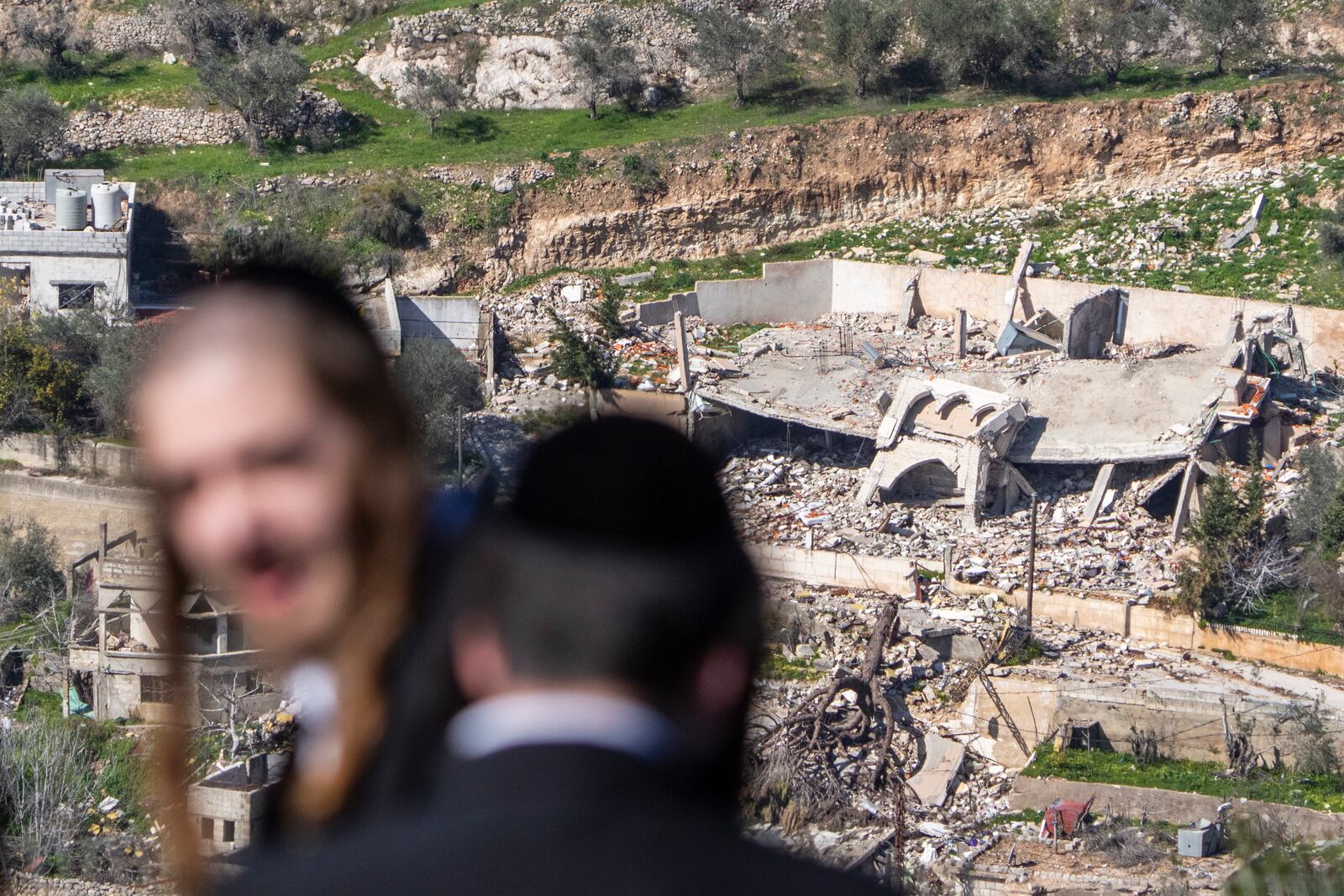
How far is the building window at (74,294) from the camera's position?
1673 centimetres

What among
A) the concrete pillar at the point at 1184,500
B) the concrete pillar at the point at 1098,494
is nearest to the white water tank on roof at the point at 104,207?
the concrete pillar at the point at 1098,494

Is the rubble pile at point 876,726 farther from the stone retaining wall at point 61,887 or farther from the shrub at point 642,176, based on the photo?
the shrub at point 642,176

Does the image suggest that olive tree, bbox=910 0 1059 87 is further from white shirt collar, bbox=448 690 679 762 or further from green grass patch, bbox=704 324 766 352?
white shirt collar, bbox=448 690 679 762

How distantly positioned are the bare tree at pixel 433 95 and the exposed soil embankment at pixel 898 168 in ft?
10.6

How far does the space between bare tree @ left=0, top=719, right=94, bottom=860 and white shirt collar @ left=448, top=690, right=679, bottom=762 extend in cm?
1008

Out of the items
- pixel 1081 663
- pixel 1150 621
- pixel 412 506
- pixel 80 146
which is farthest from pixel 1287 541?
pixel 80 146

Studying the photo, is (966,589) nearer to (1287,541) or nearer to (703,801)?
(1287,541)

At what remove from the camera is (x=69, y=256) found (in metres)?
16.9

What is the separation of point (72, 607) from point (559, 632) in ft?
42.2

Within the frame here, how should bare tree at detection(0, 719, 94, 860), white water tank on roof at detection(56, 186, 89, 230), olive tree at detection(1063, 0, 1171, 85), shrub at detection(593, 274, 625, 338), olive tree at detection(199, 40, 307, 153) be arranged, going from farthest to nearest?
olive tree at detection(1063, 0, 1171, 85) < olive tree at detection(199, 40, 307, 153) < white water tank on roof at detection(56, 186, 89, 230) < shrub at detection(593, 274, 625, 338) < bare tree at detection(0, 719, 94, 860)

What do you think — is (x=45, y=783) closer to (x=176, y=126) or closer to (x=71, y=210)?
(x=71, y=210)

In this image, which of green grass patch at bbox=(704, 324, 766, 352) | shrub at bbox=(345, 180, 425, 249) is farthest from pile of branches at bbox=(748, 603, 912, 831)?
shrub at bbox=(345, 180, 425, 249)

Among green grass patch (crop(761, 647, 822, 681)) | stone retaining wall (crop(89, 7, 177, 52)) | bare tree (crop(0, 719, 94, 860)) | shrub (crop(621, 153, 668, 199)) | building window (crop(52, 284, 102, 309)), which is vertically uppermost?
stone retaining wall (crop(89, 7, 177, 52))

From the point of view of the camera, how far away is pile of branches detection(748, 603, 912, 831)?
919 cm
